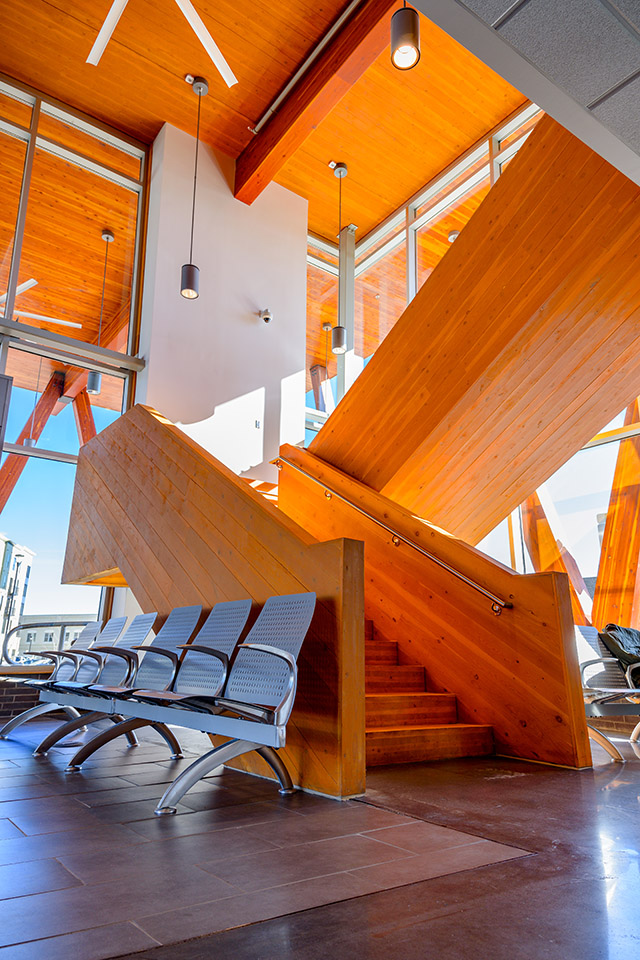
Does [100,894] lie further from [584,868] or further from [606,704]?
[606,704]

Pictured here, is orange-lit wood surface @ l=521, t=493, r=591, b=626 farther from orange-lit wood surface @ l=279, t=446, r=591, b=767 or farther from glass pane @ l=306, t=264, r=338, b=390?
glass pane @ l=306, t=264, r=338, b=390

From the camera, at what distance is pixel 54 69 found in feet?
27.2

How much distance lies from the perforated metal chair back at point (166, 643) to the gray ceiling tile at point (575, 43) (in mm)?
3483

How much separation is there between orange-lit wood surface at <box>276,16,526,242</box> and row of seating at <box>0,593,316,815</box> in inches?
280

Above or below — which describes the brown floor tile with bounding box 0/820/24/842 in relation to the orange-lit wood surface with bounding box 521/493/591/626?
below

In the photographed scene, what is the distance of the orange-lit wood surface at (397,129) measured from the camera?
8.27 m

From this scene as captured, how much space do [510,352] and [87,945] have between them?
4.60 m

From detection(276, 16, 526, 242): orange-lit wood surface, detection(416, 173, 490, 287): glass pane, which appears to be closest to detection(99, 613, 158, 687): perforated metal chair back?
detection(416, 173, 490, 287): glass pane

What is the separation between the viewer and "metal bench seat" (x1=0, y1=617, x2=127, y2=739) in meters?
4.92

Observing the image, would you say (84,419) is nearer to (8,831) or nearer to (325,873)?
(8,831)

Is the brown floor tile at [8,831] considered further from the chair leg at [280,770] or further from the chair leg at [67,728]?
the chair leg at [67,728]

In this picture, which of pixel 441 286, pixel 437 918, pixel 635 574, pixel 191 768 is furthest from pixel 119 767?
pixel 635 574

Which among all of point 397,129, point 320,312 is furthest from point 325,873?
point 320,312

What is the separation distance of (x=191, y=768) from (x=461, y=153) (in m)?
8.98
